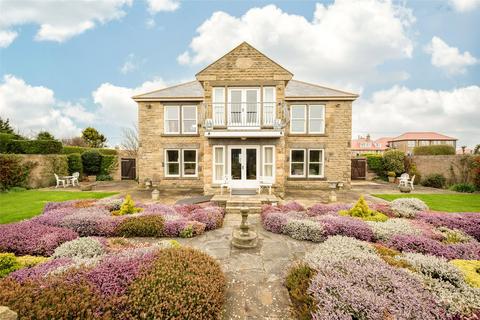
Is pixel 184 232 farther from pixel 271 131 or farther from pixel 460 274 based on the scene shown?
pixel 271 131

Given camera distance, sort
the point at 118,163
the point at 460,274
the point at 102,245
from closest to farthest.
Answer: the point at 460,274 < the point at 102,245 < the point at 118,163

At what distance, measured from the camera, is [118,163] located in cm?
2134

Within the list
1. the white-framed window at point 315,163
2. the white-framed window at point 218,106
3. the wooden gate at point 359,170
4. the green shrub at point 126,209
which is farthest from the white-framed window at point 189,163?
the wooden gate at point 359,170

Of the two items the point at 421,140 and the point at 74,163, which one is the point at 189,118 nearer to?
the point at 74,163

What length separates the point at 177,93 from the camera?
1622cm

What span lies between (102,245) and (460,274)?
7.54 metres

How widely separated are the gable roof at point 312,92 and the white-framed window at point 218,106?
5.31m

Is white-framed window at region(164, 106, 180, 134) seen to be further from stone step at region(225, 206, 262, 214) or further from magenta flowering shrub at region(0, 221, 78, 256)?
magenta flowering shrub at region(0, 221, 78, 256)

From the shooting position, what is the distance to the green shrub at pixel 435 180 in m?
16.9

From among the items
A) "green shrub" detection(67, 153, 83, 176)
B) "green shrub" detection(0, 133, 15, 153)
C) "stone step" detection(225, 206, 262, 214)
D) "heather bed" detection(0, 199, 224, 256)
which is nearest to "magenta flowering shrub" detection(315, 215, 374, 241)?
"stone step" detection(225, 206, 262, 214)

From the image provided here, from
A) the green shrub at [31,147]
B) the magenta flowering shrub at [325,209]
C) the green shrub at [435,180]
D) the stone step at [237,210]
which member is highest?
the green shrub at [31,147]

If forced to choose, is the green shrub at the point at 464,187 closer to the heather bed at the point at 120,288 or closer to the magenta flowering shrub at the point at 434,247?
the magenta flowering shrub at the point at 434,247

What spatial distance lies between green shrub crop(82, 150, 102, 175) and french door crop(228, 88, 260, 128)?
596 inches

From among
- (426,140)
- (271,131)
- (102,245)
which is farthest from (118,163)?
(426,140)
